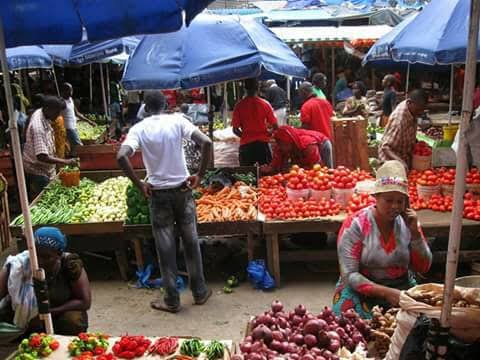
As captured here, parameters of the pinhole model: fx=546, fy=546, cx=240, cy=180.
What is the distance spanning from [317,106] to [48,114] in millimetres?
4129

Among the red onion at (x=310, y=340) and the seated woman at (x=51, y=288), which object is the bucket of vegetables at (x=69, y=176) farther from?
the red onion at (x=310, y=340)

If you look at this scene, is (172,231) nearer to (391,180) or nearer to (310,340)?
(310,340)

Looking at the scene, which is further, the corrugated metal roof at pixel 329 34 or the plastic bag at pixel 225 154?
the corrugated metal roof at pixel 329 34

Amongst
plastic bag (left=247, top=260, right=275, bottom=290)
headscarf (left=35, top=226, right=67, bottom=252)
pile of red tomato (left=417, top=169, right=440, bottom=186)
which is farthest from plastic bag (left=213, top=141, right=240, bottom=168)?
headscarf (left=35, top=226, right=67, bottom=252)

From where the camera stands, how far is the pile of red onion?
127 inches

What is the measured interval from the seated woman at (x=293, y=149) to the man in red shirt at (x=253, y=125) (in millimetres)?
540

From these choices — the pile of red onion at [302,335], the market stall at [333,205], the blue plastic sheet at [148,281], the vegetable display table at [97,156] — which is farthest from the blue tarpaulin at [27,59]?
the pile of red onion at [302,335]

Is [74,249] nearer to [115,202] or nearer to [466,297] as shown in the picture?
[115,202]

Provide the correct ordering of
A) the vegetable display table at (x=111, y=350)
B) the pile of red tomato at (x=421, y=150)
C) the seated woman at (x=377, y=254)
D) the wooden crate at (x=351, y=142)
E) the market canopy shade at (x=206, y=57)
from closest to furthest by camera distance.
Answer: the vegetable display table at (x=111, y=350) → the seated woman at (x=377, y=254) → the pile of red tomato at (x=421, y=150) → the market canopy shade at (x=206, y=57) → the wooden crate at (x=351, y=142)

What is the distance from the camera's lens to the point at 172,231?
5.64 m

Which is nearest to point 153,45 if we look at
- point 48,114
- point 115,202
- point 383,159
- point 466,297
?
point 48,114

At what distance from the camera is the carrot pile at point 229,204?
6.29 meters

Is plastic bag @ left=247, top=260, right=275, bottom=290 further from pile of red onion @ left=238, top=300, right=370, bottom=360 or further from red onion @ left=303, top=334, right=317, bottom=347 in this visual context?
red onion @ left=303, top=334, right=317, bottom=347

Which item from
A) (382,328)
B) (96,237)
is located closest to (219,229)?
(96,237)
